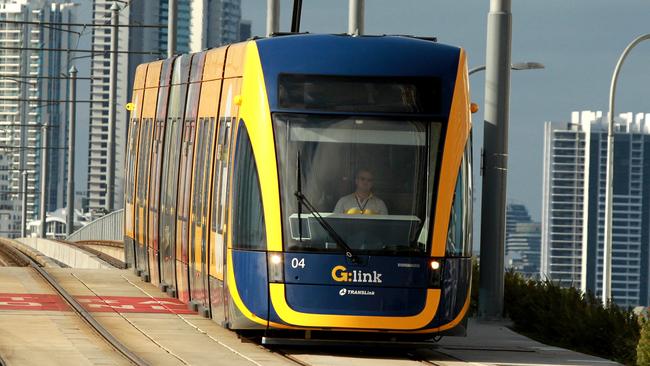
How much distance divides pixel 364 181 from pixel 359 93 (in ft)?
2.90

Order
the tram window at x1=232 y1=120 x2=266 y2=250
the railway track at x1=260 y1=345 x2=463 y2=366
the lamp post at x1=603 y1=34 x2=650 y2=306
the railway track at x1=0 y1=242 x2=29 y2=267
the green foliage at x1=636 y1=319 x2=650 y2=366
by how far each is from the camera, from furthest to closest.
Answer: the railway track at x1=0 y1=242 x2=29 y2=267, the lamp post at x1=603 y1=34 x2=650 y2=306, the tram window at x1=232 y1=120 x2=266 y2=250, the green foliage at x1=636 y1=319 x2=650 y2=366, the railway track at x1=260 y1=345 x2=463 y2=366

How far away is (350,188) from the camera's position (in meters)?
17.4

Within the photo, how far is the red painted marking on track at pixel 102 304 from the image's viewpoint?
71.3 feet

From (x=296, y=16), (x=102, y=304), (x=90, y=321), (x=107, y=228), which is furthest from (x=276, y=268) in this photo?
(x=107, y=228)

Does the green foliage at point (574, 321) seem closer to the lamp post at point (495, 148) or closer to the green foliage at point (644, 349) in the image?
the lamp post at point (495, 148)

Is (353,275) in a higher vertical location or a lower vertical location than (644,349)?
higher

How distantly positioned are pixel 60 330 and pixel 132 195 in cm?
919

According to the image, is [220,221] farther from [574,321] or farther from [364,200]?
[574,321]

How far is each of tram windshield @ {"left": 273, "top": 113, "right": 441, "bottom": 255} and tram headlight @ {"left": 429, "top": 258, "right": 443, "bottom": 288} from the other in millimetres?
149

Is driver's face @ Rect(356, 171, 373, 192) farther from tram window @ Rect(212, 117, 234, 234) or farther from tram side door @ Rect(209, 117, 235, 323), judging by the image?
tram window @ Rect(212, 117, 234, 234)

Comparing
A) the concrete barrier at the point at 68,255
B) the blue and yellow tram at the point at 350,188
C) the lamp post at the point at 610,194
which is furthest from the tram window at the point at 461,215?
the concrete barrier at the point at 68,255

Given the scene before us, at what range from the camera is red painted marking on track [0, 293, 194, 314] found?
21734 mm

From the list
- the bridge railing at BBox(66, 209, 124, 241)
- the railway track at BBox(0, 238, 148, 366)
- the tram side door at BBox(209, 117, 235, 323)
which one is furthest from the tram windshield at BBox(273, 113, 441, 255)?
the bridge railing at BBox(66, 209, 124, 241)

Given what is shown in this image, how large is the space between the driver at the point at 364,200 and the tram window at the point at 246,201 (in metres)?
0.84
